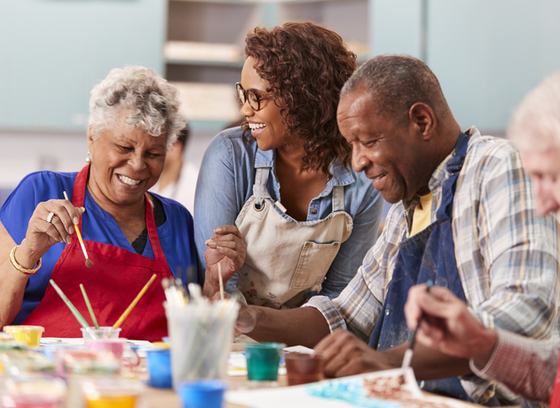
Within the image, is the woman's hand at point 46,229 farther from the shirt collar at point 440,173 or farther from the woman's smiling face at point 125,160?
the shirt collar at point 440,173

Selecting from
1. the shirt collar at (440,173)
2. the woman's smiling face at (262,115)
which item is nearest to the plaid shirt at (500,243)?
the shirt collar at (440,173)

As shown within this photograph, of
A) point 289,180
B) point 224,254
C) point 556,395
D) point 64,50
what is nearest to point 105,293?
point 224,254

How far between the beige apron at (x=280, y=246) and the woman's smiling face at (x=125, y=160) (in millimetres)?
308

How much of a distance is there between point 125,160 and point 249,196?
391 mm

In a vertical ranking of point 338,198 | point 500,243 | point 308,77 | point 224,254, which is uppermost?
point 308,77

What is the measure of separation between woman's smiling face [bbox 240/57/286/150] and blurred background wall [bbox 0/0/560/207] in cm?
231

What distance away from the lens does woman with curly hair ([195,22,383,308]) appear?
6.09ft

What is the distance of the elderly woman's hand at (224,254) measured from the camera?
172 cm

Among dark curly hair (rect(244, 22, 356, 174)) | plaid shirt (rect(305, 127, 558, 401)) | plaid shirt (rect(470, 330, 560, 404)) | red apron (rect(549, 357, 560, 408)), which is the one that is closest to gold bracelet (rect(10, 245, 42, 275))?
dark curly hair (rect(244, 22, 356, 174))

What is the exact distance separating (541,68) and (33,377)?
369cm

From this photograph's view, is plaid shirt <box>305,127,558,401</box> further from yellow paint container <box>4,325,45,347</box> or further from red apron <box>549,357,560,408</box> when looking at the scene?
yellow paint container <box>4,325,45,347</box>

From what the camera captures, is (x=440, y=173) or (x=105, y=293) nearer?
(x=440, y=173)

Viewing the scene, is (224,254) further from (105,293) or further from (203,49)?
(203,49)

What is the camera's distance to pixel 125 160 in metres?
1.84
